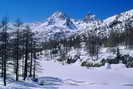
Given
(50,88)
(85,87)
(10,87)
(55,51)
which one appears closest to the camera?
(10,87)

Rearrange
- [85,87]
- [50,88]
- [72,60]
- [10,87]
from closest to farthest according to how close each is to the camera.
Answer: [10,87] < [50,88] < [85,87] < [72,60]

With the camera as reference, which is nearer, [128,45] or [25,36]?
[25,36]

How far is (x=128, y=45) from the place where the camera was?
104m

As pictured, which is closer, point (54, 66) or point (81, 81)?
point (81, 81)

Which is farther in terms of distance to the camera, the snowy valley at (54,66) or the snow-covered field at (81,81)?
the snow-covered field at (81,81)

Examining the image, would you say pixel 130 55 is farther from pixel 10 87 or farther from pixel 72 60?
pixel 10 87

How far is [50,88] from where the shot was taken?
32.2m

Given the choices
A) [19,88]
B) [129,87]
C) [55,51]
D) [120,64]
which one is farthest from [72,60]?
[19,88]

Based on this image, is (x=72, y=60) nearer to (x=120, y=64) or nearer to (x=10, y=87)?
(x=120, y=64)

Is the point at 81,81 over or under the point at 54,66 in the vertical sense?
under

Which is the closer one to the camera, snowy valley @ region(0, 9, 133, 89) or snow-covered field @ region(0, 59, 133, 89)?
snowy valley @ region(0, 9, 133, 89)

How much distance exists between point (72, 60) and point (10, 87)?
74.3 meters

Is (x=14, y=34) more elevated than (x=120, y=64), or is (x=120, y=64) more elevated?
(x=14, y=34)

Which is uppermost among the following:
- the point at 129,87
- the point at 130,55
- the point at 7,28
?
the point at 7,28
